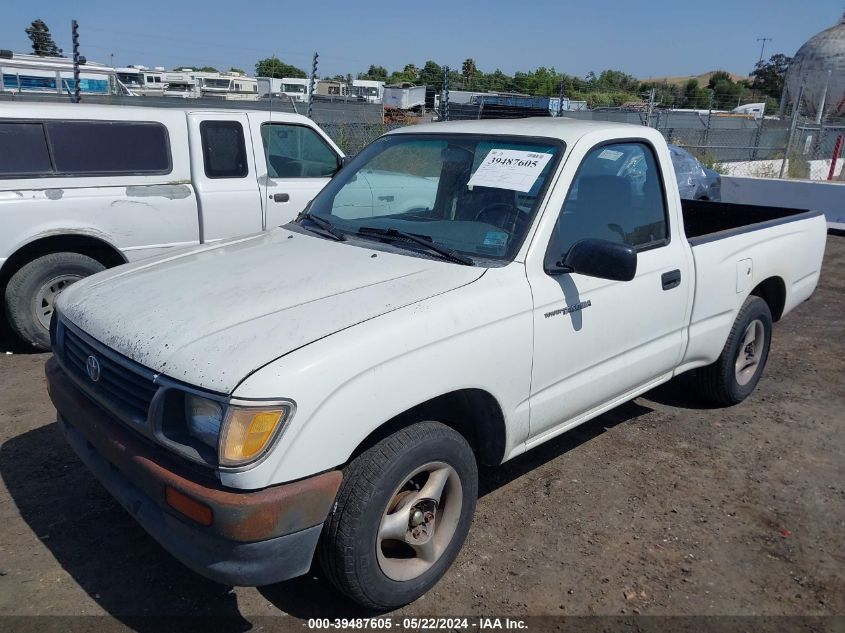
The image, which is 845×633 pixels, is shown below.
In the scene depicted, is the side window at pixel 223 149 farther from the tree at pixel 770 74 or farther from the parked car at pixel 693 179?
the tree at pixel 770 74

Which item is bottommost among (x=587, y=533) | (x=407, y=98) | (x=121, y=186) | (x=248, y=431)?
(x=587, y=533)

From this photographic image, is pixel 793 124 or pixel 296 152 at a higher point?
pixel 793 124

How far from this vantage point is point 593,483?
3873 mm

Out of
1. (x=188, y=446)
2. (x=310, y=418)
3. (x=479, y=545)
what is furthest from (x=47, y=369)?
(x=479, y=545)

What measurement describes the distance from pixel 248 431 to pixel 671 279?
2.46 m

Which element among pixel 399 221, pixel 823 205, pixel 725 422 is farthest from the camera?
pixel 823 205

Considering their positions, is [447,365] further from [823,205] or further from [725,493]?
[823,205]

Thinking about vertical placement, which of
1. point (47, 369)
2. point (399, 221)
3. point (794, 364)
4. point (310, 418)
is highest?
point (399, 221)

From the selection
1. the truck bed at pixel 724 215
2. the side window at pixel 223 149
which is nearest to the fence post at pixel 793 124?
the truck bed at pixel 724 215

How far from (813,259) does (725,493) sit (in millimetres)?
2286

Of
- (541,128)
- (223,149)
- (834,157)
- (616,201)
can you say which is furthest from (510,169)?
(834,157)

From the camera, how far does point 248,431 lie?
87.5 inches

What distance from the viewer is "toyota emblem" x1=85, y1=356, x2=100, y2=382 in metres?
2.70

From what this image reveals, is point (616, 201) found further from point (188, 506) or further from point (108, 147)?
point (108, 147)
